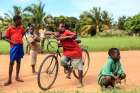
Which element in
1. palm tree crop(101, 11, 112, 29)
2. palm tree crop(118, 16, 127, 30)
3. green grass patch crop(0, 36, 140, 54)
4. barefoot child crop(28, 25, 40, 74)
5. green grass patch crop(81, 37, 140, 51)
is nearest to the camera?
barefoot child crop(28, 25, 40, 74)

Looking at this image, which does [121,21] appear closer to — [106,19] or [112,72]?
[106,19]

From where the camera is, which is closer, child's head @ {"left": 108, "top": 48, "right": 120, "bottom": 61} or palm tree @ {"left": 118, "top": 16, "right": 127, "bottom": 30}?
child's head @ {"left": 108, "top": 48, "right": 120, "bottom": 61}

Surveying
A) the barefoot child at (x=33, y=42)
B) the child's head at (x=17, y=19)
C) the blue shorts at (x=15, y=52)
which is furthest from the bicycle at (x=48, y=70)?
the barefoot child at (x=33, y=42)

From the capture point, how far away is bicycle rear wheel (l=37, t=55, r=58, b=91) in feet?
37.3

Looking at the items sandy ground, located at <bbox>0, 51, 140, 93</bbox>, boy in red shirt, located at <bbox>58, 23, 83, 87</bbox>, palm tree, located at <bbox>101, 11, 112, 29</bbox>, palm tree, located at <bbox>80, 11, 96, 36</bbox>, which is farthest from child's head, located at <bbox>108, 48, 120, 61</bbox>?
palm tree, located at <bbox>101, 11, 112, 29</bbox>

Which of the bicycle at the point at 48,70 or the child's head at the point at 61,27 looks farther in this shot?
the child's head at the point at 61,27

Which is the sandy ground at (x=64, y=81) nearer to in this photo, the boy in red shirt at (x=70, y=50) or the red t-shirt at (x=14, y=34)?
the boy in red shirt at (x=70, y=50)

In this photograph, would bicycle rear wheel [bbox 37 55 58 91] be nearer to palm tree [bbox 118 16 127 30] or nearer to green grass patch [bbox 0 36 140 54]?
green grass patch [bbox 0 36 140 54]

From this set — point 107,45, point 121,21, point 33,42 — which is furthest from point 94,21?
point 33,42

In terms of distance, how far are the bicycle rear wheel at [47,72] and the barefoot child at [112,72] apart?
53.8 inches

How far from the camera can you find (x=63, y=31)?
38.5 feet

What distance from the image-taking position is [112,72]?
36.4ft

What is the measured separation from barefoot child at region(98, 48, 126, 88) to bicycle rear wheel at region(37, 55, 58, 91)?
137cm

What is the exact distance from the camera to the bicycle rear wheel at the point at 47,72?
1136 centimetres
